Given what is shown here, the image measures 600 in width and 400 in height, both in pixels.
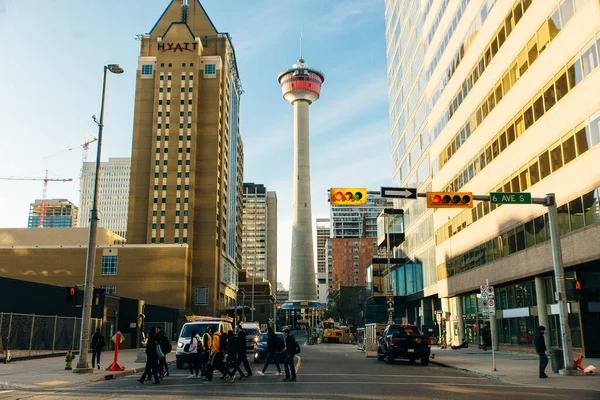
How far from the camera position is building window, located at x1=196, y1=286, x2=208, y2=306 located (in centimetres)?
10538

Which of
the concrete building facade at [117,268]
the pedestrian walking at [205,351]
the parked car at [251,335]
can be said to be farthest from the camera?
the concrete building facade at [117,268]

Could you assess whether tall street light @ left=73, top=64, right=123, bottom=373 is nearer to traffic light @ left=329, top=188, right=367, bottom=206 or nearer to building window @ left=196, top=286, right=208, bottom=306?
traffic light @ left=329, top=188, right=367, bottom=206

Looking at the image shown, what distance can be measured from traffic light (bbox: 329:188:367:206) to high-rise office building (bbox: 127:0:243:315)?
286 feet

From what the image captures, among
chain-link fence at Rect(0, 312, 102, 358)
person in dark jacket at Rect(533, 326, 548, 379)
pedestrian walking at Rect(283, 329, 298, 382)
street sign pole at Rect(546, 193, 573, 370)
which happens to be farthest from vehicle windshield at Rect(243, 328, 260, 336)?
street sign pole at Rect(546, 193, 573, 370)

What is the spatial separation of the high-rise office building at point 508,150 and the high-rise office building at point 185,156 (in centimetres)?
5653

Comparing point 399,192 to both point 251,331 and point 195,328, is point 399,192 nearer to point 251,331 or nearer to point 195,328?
point 195,328

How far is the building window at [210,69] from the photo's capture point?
11812 cm

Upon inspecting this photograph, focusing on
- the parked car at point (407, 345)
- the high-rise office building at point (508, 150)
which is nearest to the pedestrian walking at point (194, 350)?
the parked car at point (407, 345)

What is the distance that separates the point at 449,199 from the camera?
21.1 metres

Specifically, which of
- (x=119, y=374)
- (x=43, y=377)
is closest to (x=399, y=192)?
(x=119, y=374)

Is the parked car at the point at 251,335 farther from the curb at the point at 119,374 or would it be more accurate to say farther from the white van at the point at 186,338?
the curb at the point at 119,374

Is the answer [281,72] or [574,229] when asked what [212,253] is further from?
[574,229]

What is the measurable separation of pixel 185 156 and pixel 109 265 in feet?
84.7

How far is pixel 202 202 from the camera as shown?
364 ft
